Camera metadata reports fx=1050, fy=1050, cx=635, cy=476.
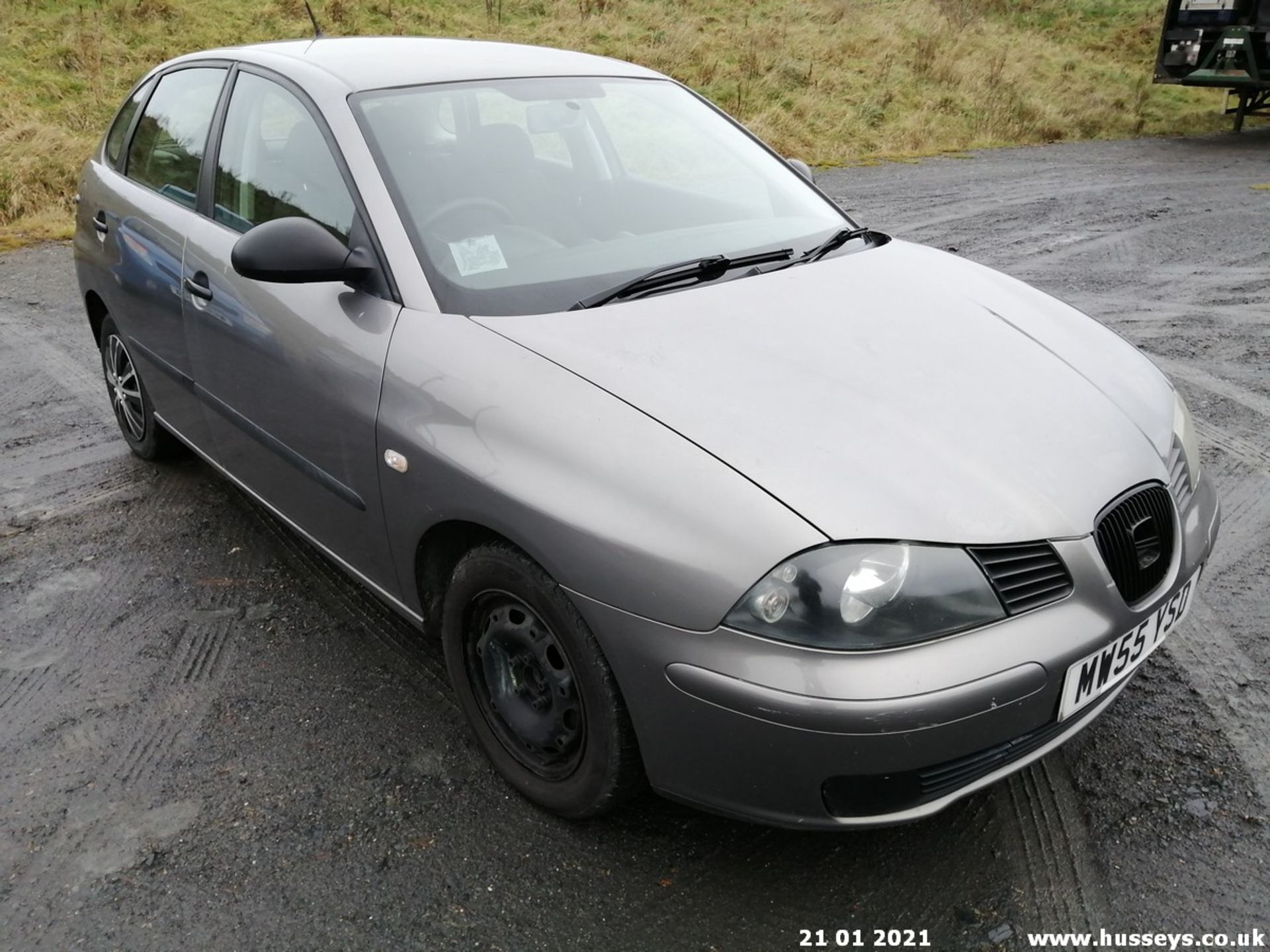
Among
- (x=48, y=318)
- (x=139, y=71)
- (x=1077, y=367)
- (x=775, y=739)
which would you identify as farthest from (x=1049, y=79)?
(x=775, y=739)

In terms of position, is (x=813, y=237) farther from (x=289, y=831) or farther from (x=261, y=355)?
(x=289, y=831)

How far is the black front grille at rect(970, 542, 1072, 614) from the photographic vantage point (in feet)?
6.38

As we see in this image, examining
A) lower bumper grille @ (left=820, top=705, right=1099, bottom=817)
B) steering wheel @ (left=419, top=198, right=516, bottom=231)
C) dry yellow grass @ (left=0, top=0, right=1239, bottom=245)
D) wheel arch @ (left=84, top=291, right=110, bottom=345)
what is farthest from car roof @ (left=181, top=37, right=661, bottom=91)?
dry yellow grass @ (left=0, top=0, right=1239, bottom=245)

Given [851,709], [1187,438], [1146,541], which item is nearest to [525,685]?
[851,709]

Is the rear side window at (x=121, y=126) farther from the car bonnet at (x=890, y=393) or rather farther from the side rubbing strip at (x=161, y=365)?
the car bonnet at (x=890, y=393)

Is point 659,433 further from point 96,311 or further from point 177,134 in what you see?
point 96,311

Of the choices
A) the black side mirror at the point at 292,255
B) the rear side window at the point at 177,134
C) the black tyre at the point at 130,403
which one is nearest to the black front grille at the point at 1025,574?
the black side mirror at the point at 292,255

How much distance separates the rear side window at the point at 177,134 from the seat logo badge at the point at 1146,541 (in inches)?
119

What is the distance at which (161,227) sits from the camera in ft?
11.8

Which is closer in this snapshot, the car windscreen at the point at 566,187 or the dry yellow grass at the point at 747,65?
the car windscreen at the point at 566,187

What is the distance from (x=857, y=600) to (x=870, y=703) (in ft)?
0.60

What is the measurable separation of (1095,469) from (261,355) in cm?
219

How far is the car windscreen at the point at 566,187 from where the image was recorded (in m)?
2.66

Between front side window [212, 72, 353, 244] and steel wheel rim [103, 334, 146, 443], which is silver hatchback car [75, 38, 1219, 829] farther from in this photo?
steel wheel rim [103, 334, 146, 443]
